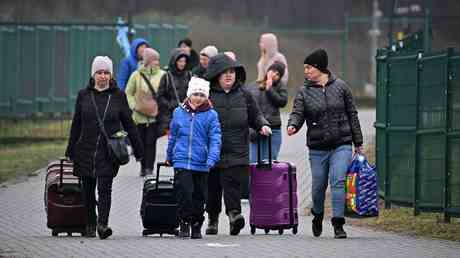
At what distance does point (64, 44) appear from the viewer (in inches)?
1204

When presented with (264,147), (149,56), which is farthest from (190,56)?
(264,147)

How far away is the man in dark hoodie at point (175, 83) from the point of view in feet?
64.9

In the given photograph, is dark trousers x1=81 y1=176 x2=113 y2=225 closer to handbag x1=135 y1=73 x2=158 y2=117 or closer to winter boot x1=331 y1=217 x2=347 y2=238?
winter boot x1=331 y1=217 x2=347 y2=238

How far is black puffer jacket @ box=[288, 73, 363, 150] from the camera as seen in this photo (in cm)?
1422

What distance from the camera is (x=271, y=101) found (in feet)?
56.9

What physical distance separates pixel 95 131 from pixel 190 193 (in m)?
1.00

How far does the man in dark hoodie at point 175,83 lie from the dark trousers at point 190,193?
5.23 metres

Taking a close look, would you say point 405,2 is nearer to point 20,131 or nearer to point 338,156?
point 20,131

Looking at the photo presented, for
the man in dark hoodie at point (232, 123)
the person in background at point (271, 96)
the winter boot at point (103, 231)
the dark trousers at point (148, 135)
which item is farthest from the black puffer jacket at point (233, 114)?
the dark trousers at point (148, 135)

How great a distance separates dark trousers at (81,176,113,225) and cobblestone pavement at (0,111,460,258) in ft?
0.81

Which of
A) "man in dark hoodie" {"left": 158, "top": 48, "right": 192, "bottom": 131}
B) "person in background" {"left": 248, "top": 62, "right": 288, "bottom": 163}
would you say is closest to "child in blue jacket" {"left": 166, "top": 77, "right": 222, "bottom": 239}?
"person in background" {"left": 248, "top": 62, "right": 288, "bottom": 163}

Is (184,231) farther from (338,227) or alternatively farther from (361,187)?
(361,187)

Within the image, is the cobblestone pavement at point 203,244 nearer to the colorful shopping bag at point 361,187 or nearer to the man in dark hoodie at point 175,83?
the colorful shopping bag at point 361,187

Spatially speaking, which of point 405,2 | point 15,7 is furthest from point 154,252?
point 15,7
